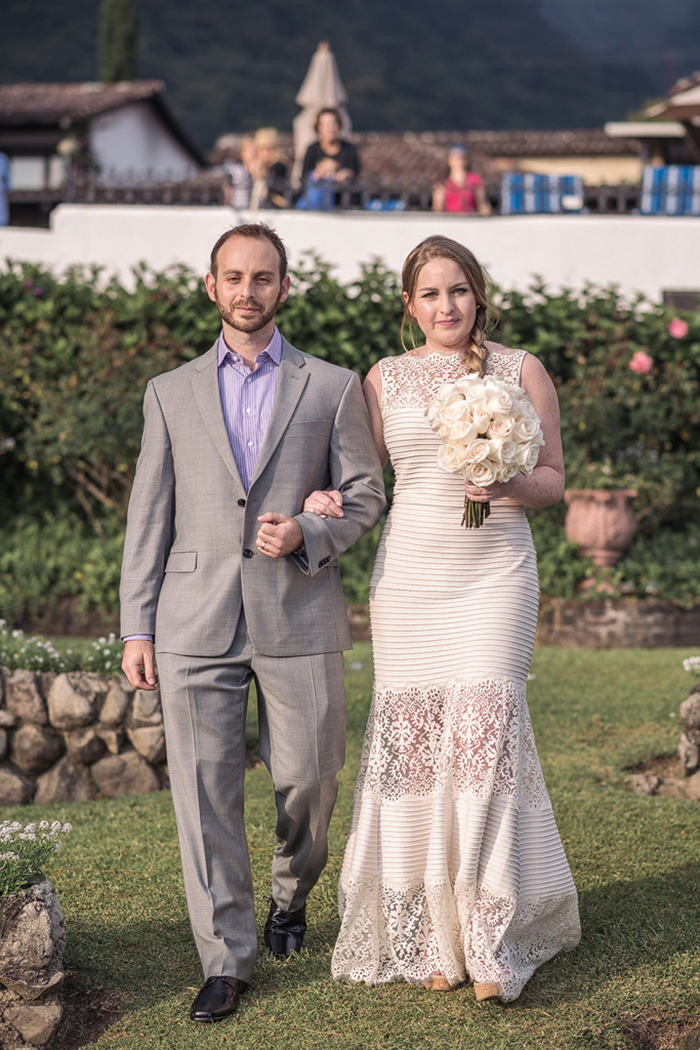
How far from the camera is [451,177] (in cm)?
1405

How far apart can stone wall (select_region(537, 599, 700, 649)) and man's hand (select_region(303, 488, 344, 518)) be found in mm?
6009

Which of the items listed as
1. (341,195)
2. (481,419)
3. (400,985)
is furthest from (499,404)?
(341,195)

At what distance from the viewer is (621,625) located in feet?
30.2

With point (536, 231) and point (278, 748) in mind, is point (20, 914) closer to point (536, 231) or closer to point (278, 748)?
point (278, 748)

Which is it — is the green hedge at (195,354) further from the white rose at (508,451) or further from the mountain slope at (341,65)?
the mountain slope at (341,65)

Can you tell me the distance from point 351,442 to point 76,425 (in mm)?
6769

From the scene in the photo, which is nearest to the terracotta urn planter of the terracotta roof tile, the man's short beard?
the man's short beard

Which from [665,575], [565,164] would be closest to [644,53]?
[565,164]

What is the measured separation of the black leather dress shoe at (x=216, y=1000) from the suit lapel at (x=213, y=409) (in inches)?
61.7

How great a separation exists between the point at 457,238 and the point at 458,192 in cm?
110

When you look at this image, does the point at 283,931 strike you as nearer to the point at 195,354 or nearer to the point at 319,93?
the point at 195,354

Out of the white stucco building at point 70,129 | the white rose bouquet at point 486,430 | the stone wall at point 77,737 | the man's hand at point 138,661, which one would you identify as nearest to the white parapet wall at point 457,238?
the stone wall at point 77,737

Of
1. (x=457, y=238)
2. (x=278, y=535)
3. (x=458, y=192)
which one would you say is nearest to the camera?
(x=278, y=535)

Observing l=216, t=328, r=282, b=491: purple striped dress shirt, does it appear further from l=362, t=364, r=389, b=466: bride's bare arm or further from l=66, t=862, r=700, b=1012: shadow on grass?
l=66, t=862, r=700, b=1012: shadow on grass
